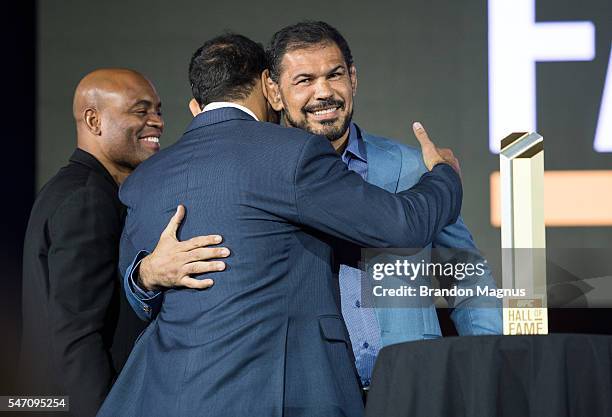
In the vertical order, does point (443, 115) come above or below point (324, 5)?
below

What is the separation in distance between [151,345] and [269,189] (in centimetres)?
51

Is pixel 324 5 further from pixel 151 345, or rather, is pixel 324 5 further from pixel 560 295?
pixel 151 345

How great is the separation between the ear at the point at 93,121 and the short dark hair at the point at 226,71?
0.84 metres

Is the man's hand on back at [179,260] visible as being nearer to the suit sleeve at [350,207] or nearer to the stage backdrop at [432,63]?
the suit sleeve at [350,207]

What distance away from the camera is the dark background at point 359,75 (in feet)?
13.6

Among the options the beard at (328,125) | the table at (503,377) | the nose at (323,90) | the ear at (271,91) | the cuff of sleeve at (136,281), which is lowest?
the table at (503,377)

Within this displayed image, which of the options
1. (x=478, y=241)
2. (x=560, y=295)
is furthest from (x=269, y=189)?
(x=560, y=295)

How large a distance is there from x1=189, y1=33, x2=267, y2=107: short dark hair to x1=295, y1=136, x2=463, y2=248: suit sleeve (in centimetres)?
31

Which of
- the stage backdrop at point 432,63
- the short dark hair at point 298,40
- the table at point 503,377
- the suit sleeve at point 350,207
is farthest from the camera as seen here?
the stage backdrop at point 432,63

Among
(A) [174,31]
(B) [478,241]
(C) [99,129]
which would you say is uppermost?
(A) [174,31]

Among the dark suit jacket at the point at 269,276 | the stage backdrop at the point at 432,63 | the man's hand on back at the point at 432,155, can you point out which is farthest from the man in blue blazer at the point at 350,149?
the stage backdrop at the point at 432,63

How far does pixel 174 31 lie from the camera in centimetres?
432

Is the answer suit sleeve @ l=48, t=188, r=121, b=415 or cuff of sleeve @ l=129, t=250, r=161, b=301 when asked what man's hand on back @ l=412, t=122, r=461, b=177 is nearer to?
cuff of sleeve @ l=129, t=250, r=161, b=301

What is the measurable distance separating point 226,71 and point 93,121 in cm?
97
